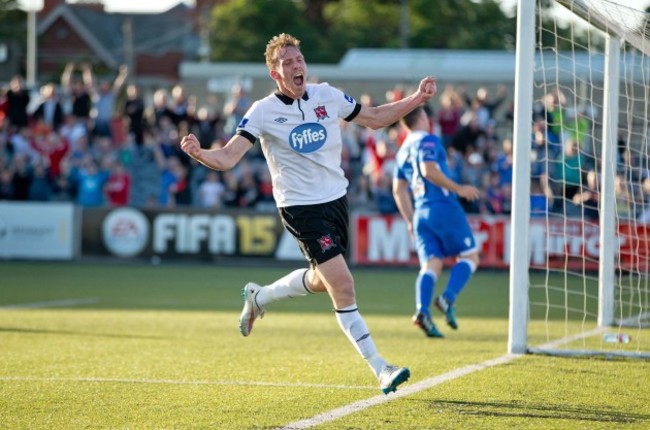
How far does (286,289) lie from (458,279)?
3495mm

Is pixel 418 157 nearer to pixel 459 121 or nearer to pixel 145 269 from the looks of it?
pixel 145 269

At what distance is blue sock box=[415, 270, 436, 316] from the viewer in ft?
37.7

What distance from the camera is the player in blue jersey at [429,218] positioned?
11.5m

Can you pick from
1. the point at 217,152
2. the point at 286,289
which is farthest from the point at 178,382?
the point at 217,152

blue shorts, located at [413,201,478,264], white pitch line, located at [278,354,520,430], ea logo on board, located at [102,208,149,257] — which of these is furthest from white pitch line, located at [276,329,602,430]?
ea logo on board, located at [102,208,149,257]

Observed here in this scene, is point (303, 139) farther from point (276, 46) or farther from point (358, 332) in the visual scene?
point (358, 332)

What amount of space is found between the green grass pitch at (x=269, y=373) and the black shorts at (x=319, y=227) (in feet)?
3.03

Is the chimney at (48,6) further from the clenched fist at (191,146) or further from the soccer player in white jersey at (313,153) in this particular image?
the clenched fist at (191,146)

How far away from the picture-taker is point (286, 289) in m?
8.88

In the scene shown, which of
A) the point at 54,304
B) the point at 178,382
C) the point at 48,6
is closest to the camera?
the point at 178,382

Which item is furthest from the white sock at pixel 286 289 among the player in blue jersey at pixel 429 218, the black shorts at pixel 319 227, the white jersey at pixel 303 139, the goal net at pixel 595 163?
the player in blue jersey at pixel 429 218

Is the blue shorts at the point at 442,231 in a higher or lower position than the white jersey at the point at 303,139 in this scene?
lower

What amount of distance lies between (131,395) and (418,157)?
15.9ft

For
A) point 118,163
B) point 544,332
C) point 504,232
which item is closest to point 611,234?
point 544,332
